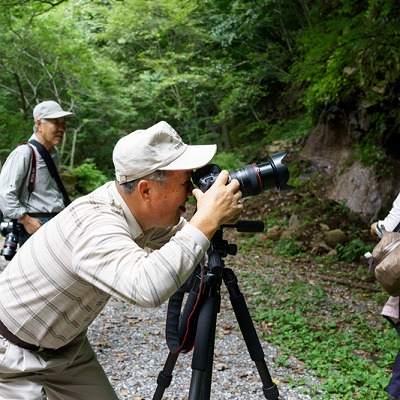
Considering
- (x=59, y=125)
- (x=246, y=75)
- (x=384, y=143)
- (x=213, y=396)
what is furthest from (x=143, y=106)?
(x=213, y=396)

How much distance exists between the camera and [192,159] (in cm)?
165

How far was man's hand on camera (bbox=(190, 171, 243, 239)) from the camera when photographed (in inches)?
57.4

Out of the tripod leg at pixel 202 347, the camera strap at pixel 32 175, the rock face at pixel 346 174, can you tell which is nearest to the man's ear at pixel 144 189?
the tripod leg at pixel 202 347

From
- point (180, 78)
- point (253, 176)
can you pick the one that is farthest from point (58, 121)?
point (180, 78)

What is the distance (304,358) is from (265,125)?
11505 mm

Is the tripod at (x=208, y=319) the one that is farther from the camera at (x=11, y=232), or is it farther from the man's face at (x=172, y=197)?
the camera at (x=11, y=232)

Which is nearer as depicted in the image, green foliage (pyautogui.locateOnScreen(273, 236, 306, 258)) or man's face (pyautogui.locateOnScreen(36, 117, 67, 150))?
man's face (pyautogui.locateOnScreen(36, 117, 67, 150))

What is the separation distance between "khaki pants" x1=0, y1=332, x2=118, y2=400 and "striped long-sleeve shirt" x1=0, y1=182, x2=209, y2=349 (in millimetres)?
76

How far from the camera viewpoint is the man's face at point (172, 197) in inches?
64.2

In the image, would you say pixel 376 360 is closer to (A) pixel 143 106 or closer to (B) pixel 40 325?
(B) pixel 40 325

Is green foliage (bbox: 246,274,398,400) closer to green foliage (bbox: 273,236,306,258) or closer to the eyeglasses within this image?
green foliage (bbox: 273,236,306,258)

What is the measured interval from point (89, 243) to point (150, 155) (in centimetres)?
38

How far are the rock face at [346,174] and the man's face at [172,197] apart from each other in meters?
7.43

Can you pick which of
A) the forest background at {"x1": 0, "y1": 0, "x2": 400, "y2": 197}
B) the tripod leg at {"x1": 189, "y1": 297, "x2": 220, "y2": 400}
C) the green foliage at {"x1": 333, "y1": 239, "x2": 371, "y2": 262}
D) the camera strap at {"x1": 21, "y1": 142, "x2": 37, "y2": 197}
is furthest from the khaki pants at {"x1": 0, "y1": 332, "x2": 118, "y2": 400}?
the forest background at {"x1": 0, "y1": 0, "x2": 400, "y2": 197}
